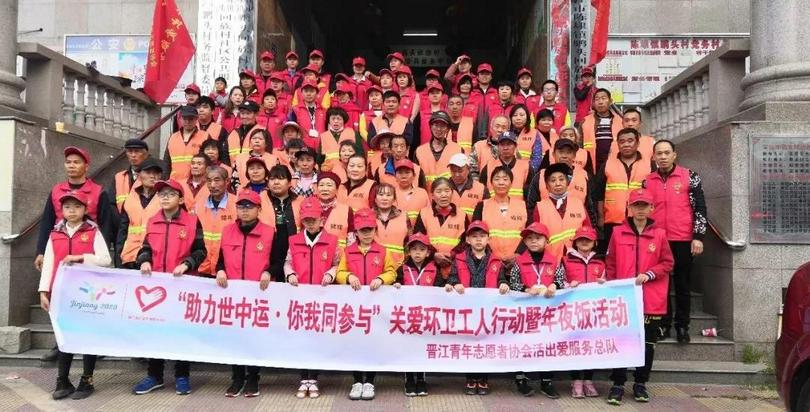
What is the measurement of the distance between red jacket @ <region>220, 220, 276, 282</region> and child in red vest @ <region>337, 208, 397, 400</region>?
2.23ft

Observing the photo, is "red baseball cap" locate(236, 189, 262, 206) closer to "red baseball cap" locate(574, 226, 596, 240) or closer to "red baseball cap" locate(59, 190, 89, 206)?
"red baseball cap" locate(59, 190, 89, 206)

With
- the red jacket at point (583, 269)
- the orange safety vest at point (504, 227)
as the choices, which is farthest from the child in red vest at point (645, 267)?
the orange safety vest at point (504, 227)

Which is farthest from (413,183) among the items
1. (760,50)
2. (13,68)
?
(13,68)

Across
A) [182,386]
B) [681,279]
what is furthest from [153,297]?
[681,279]

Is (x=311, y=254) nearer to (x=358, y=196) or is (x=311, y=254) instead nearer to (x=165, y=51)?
(x=358, y=196)

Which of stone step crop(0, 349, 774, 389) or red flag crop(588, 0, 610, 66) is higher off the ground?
red flag crop(588, 0, 610, 66)

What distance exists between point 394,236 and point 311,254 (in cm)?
78

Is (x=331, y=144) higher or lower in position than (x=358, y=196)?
higher

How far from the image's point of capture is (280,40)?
48.9 feet

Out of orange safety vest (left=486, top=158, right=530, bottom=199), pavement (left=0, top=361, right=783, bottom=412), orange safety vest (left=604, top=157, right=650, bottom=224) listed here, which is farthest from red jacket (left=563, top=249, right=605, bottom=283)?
orange safety vest (left=604, top=157, right=650, bottom=224)

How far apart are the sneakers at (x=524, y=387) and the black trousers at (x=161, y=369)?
294cm

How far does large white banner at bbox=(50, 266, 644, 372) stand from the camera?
18.5 ft

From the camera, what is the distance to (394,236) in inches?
237

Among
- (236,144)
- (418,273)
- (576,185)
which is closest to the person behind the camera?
(418,273)
